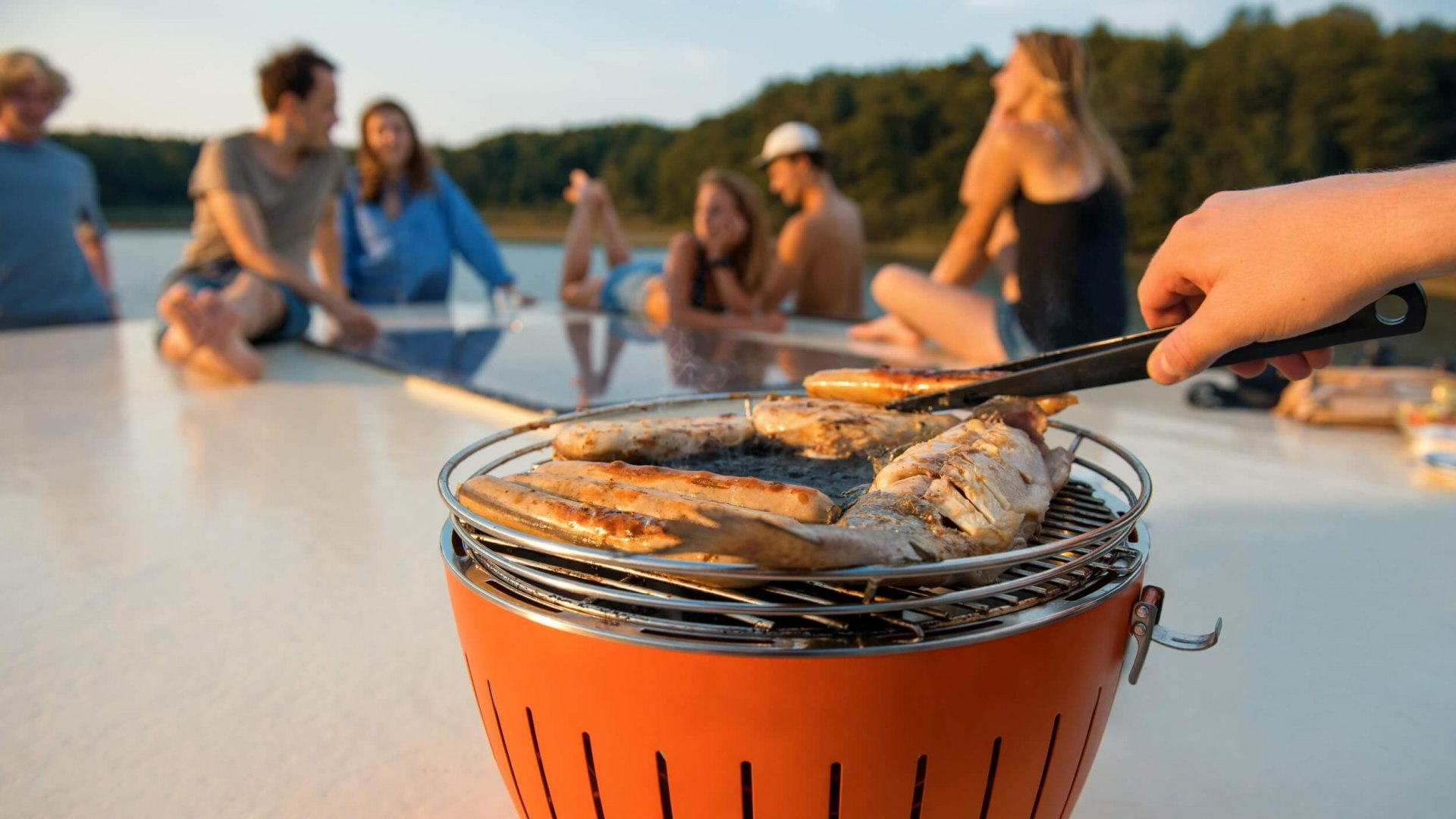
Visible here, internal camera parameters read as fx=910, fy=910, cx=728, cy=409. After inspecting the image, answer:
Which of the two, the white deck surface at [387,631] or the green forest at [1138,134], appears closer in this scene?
the white deck surface at [387,631]

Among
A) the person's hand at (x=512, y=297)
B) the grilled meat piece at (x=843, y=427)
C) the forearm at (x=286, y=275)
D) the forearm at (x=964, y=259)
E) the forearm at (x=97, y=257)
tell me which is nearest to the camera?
the grilled meat piece at (x=843, y=427)

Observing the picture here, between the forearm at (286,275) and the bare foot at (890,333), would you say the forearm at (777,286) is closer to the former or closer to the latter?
the bare foot at (890,333)

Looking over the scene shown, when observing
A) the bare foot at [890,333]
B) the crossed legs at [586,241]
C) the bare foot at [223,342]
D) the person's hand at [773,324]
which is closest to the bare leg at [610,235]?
the crossed legs at [586,241]

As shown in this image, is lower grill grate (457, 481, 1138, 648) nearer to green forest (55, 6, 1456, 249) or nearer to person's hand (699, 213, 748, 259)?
person's hand (699, 213, 748, 259)

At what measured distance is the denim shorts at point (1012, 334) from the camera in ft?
14.6

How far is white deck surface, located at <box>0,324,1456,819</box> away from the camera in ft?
4.98

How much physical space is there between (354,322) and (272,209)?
0.90 metres

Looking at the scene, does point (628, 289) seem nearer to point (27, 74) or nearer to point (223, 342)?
point (223, 342)

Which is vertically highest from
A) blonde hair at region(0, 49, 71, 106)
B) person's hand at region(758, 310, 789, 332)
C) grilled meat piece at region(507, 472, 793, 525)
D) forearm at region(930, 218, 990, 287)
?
blonde hair at region(0, 49, 71, 106)

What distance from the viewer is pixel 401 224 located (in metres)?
7.10

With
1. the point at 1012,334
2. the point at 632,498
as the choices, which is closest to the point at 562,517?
the point at 632,498

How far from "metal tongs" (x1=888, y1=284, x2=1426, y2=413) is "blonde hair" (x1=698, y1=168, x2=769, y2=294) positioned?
194 inches

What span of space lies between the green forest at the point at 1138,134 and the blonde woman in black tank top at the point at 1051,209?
810 inches

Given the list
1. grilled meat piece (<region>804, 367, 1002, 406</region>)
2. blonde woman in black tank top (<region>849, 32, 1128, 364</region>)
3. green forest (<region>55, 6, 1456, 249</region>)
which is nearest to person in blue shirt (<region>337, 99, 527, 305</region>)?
blonde woman in black tank top (<region>849, 32, 1128, 364</region>)
